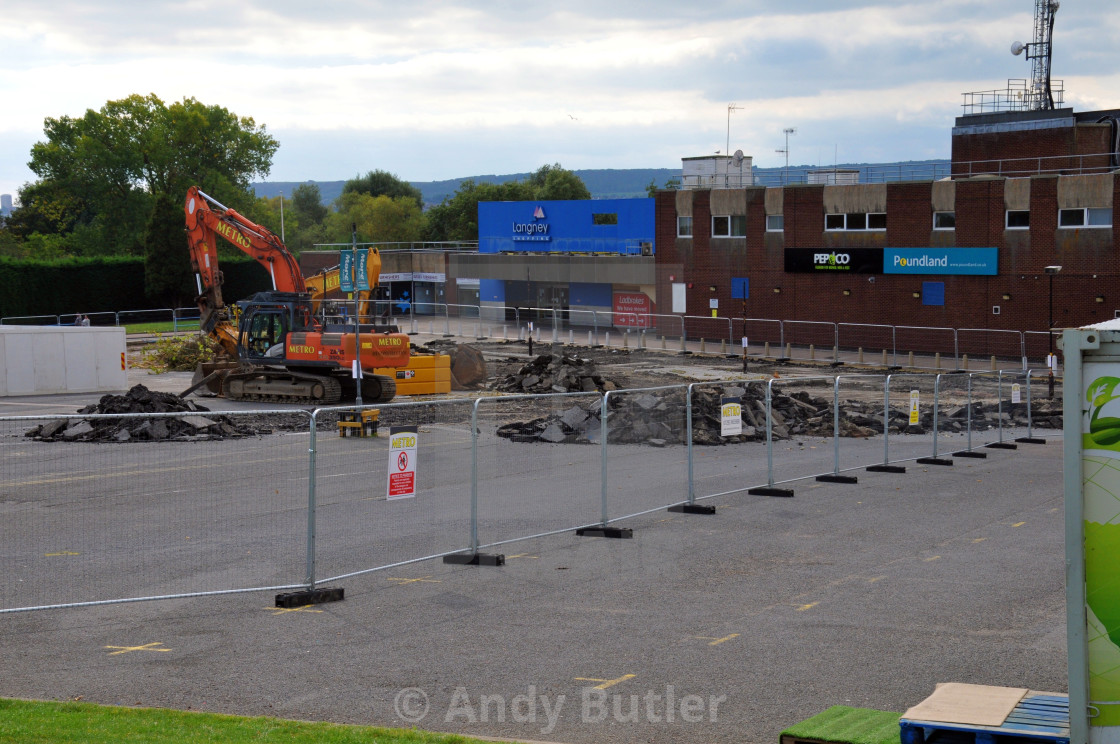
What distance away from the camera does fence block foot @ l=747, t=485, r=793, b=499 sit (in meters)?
18.2

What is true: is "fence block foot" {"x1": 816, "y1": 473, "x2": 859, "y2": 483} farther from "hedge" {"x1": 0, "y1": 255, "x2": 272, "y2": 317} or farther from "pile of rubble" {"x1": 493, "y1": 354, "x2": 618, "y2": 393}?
"hedge" {"x1": 0, "y1": 255, "x2": 272, "y2": 317}

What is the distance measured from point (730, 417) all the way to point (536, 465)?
4763mm

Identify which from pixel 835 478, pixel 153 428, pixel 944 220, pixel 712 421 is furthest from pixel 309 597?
pixel 944 220

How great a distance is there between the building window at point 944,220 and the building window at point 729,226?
1048 centimetres

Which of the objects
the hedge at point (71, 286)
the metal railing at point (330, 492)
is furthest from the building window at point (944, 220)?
the hedge at point (71, 286)

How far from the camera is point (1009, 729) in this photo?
6102mm

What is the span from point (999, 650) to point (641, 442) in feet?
23.6

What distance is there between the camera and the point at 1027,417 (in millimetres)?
27562

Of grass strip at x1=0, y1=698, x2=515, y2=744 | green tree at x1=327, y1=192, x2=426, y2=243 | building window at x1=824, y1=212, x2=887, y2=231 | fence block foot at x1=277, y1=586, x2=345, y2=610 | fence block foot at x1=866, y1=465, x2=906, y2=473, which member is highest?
green tree at x1=327, y1=192, x2=426, y2=243

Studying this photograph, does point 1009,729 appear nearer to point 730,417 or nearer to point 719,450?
point 730,417

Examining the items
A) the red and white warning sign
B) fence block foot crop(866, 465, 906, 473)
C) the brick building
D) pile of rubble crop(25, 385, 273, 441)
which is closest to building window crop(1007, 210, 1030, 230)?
the brick building

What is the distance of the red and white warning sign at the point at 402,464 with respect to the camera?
12.2 meters

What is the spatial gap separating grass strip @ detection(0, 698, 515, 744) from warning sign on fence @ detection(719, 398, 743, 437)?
10.8 m

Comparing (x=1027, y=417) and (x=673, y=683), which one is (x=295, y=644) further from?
(x=1027, y=417)
